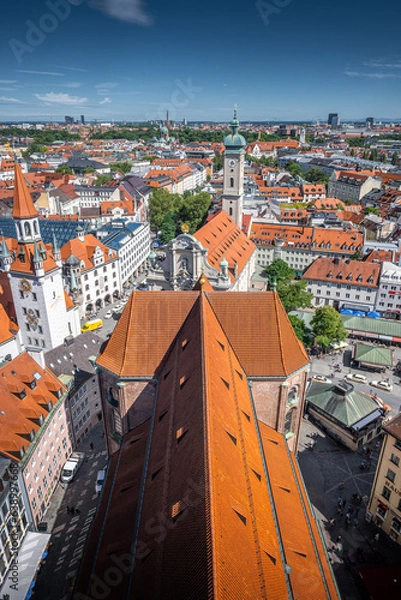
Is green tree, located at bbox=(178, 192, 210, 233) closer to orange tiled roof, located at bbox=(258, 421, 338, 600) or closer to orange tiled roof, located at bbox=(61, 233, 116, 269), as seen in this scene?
orange tiled roof, located at bbox=(61, 233, 116, 269)

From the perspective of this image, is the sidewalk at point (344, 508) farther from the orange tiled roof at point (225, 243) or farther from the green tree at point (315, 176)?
the green tree at point (315, 176)

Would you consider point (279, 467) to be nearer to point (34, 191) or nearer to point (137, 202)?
point (137, 202)

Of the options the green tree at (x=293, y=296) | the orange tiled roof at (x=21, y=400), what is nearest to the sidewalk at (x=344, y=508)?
the green tree at (x=293, y=296)

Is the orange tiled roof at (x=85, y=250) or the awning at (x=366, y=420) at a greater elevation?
the orange tiled roof at (x=85, y=250)


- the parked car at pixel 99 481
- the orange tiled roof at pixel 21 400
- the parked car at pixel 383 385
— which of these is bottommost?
the parked car at pixel 383 385

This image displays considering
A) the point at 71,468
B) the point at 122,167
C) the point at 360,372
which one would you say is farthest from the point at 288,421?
the point at 122,167

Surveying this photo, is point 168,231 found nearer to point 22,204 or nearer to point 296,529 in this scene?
point 22,204
